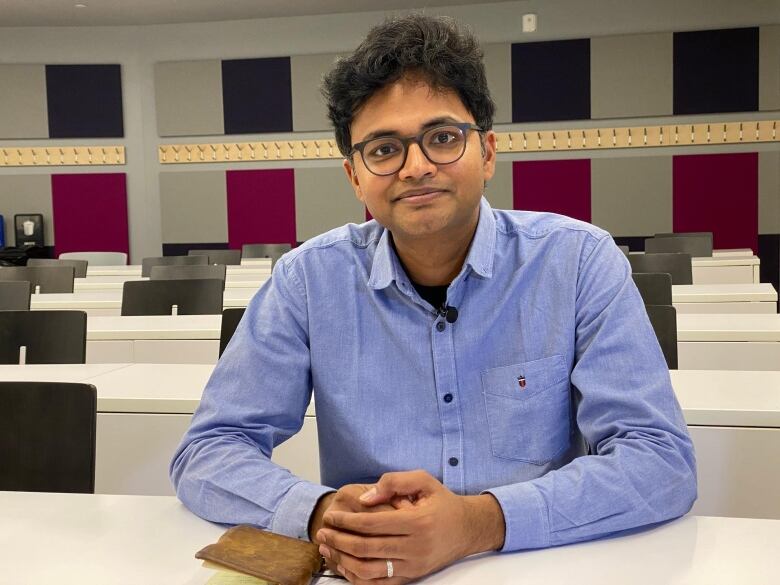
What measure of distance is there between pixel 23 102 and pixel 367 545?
992 centimetres

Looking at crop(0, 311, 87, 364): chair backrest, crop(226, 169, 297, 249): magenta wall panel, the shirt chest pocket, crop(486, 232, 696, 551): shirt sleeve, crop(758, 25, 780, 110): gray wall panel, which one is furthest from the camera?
crop(226, 169, 297, 249): magenta wall panel

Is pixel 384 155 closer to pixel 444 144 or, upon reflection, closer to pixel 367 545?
pixel 444 144

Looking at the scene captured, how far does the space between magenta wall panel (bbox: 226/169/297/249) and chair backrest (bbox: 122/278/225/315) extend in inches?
220

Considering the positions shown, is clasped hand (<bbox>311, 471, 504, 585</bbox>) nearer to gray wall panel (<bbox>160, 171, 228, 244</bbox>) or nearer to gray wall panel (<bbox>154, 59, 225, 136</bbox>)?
gray wall panel (<bbox>160, 171, 228, 244</bbox>)

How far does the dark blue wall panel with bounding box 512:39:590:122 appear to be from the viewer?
8.58 meters

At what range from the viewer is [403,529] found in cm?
94

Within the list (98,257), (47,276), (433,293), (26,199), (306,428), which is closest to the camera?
(433,293)

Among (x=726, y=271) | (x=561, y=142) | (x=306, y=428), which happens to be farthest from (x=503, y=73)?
(x=306, y=428)

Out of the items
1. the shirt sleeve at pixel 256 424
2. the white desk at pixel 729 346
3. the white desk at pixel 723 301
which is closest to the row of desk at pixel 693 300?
the white desk at pixel 723 301

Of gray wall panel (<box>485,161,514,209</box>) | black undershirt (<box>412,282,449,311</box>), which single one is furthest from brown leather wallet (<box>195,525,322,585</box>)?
gray wall panel (<box>485,161,514,209</box>)

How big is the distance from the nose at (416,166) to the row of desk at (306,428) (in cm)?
81

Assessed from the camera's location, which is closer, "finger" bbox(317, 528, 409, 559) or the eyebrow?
"finger" bbox(317, 528, 409, 559)

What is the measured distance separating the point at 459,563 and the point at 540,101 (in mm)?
8307

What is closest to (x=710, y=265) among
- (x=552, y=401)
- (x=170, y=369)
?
(x=170, y=369)
